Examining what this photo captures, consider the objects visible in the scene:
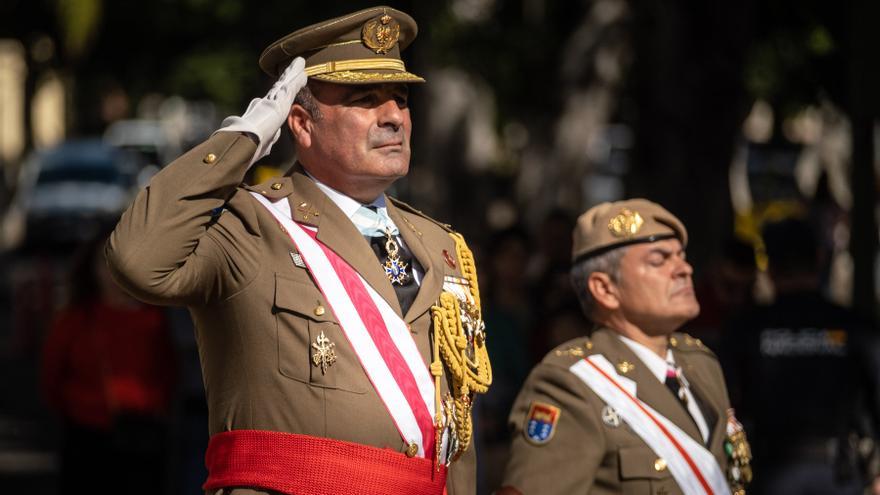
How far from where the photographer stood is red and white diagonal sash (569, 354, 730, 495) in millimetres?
5594

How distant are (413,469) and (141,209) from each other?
0.94 meters

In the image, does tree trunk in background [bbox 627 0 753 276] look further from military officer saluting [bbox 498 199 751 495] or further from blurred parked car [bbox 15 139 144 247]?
blurred parked car [bbox 15 139 144 247]

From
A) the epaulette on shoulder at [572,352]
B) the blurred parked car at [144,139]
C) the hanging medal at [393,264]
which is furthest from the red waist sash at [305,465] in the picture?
the blurred parked car at [144,139]

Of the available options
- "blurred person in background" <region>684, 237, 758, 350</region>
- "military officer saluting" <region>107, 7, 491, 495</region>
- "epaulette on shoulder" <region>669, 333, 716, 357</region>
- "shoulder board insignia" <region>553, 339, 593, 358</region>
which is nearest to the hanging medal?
"military officer saluting" <region>107, 7, 491, 495</region>

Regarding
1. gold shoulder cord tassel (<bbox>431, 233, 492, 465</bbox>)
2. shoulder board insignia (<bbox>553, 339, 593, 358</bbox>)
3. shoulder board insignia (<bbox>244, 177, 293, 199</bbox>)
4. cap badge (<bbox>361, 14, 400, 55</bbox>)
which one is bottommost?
shoulder board insignia (<bbox>553, 339, 593, 358</bbox>)

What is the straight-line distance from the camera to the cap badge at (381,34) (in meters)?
4.96

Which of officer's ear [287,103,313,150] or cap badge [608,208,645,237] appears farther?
cap badge [608,208,645,237]

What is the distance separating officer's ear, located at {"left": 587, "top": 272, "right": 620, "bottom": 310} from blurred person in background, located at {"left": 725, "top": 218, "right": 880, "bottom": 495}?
1.92 metres

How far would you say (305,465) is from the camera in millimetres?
4641

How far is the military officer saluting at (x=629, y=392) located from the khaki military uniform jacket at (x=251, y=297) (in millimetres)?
870

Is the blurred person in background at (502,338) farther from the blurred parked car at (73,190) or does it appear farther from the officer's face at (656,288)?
the blurred parked car at (73,190)

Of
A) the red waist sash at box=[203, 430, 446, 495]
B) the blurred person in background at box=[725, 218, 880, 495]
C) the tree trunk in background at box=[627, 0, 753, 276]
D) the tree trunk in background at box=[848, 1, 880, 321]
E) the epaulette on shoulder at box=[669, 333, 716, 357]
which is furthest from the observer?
the tree trunk in background at box=[627, 0, 753, 276]

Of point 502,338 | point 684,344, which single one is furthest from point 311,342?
point 502,338

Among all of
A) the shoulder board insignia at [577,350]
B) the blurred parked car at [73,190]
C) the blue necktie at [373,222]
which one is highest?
the blue necktie at [373,222]
